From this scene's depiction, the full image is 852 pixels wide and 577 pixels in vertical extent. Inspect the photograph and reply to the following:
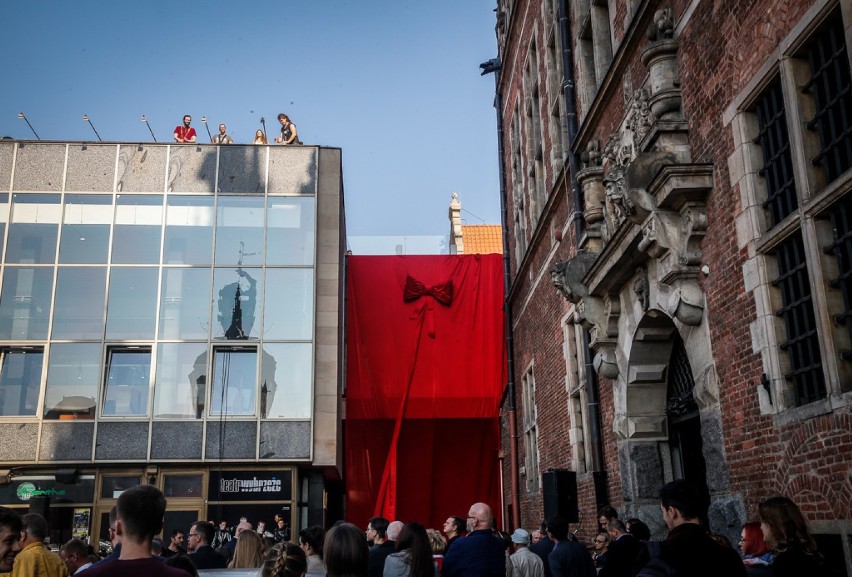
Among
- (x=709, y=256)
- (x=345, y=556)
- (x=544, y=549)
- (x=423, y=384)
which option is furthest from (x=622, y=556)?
(x=423, y=384)

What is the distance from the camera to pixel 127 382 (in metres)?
20.2

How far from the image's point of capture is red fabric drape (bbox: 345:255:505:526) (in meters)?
24.8

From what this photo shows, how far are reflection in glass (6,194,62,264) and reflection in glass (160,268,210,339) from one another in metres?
2.88

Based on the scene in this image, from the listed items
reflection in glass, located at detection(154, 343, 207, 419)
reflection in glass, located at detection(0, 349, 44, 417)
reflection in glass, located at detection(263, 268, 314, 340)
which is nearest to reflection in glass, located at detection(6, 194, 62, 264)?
reflection in glass, located at detection(0, 349, 44, 417)

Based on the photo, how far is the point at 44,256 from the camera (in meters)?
20.7

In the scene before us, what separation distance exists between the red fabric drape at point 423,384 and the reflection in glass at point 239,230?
184 inches

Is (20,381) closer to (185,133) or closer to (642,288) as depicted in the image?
(185,133)

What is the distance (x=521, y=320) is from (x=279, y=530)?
735 centimetres

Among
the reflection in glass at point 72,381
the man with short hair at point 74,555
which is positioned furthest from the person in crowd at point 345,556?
the reflection in glass at point 72,381

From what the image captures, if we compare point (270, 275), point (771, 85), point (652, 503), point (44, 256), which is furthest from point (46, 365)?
point (771, 85)

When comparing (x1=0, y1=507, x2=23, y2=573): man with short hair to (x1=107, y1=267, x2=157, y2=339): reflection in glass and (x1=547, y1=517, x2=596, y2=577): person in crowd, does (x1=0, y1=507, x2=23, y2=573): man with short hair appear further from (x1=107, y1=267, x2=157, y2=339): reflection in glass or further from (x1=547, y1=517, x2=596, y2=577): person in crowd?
(x1=107, y1=267, x2=157, y2=339): reflection in glass

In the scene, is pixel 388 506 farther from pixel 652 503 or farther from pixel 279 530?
pixel 652 503

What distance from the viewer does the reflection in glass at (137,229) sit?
21016 mm

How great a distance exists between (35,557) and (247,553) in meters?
2.12
